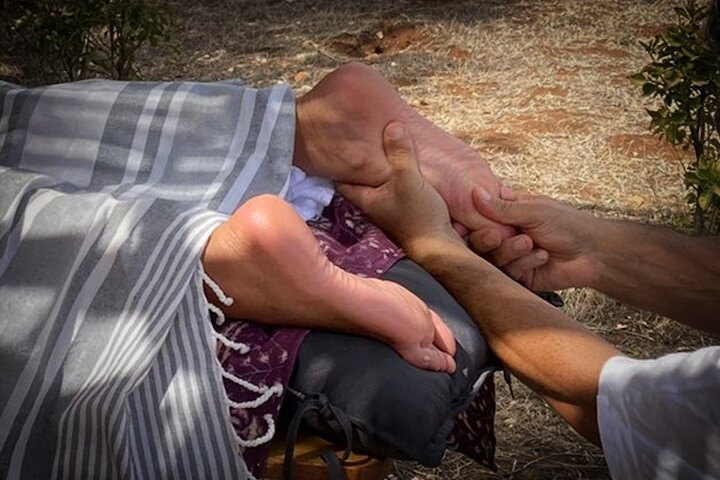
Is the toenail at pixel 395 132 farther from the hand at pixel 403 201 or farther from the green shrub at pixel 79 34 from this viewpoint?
the green shrub at pixel 79 34

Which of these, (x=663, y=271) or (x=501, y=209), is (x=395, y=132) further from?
(x=663, y=271)

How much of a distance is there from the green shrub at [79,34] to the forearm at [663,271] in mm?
2333

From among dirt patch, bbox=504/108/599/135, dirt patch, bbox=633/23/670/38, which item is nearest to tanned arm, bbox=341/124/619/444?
dirt patch, bbox=504/108/599/135

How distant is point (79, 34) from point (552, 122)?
Result: 6.78ft

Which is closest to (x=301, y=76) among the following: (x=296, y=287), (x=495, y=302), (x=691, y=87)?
(x=691, y=87)

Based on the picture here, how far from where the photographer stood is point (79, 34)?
3.96 m

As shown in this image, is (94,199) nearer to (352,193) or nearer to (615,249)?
(352,193)

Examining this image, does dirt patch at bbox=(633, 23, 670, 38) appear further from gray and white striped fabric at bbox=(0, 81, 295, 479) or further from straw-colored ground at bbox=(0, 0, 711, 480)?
gray and white striped fabric at bbox=(0, 81, 295, 479)

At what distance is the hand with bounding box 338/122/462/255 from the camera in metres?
2.16

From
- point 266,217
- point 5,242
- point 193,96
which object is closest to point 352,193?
point 193,96

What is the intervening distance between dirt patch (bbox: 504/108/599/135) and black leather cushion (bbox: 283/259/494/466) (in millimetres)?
2767

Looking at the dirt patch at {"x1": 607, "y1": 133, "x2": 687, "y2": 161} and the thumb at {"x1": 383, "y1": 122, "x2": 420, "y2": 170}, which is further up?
the thumb at {"x1": 383, "y1": 122, "x2": 420, "y2": 170}

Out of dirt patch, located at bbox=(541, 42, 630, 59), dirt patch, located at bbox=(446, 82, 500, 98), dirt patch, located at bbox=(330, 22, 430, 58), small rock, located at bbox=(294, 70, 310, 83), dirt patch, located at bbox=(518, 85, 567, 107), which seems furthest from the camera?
dirt patch, located at bbox=(330, 22, 430, 58)

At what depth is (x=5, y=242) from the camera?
5.62ft
